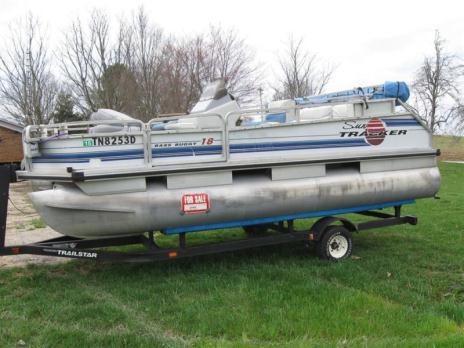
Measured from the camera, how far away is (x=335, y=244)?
21.6 ft

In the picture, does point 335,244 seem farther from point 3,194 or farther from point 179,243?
point 3,194

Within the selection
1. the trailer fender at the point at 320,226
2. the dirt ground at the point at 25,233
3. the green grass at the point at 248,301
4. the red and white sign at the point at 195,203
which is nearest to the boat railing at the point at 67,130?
the red and white sign at the point at 195,203

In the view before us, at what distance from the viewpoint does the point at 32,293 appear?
17.4 feet

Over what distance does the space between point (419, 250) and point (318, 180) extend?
2.10 m

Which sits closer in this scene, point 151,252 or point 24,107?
A: point 151,252

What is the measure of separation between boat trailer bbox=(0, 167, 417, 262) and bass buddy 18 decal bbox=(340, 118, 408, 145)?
3.78ft

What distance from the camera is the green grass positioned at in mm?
4094

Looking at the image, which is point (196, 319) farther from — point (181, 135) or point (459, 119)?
point (459, 119)

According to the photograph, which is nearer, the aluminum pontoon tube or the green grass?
the green grass

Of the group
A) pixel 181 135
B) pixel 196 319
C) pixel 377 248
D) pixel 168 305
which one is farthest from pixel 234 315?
pixel 377 248

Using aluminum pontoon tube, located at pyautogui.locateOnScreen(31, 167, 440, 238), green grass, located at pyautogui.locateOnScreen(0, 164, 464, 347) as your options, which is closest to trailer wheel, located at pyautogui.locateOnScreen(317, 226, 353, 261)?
green grass, located at pyautogui.locateOnScreen(0, 164, 464, 347)

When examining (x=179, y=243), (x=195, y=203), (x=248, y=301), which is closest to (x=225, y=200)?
(x=195, y=203)

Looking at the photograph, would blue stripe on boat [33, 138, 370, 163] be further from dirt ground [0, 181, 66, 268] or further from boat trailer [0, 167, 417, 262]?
dirt ground [0, 181, 66, 268]

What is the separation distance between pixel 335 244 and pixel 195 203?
7.26 feet
